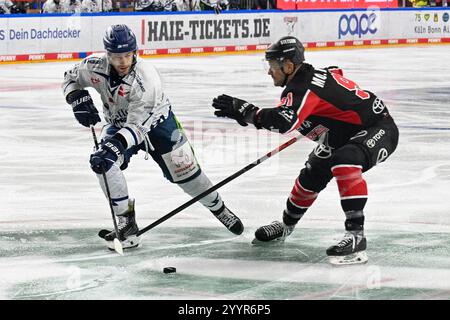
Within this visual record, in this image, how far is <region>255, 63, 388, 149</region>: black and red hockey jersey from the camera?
19.5 feet

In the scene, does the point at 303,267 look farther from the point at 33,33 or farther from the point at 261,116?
the point at 33,33

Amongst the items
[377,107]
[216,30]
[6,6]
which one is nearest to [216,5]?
[216,30]

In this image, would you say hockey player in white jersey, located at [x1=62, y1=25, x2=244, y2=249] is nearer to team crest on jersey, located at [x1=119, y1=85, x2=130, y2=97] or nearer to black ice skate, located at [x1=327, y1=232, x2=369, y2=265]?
team crest on jersey, located at [x1=119, y1=85, x2=130, y2=97]

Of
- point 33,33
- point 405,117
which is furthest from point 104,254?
point 33,33

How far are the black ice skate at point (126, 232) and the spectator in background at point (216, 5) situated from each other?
60.9ft

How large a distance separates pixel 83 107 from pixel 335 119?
1601 millimetres

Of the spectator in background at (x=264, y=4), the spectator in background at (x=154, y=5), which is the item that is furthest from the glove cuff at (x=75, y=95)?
the spectator in background at (x=264, y=4)

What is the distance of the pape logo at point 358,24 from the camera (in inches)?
1084

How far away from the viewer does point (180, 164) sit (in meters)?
6.66

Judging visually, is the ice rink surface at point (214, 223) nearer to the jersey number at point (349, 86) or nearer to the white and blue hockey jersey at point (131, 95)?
the white and blue hockey jersey at point (131, 95)

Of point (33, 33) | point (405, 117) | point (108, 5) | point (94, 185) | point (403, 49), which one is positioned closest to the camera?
point (94, 185)

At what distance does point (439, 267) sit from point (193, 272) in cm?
136

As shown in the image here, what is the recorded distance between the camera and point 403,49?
27.0 m

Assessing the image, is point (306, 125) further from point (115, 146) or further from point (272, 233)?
point (115, 146)
